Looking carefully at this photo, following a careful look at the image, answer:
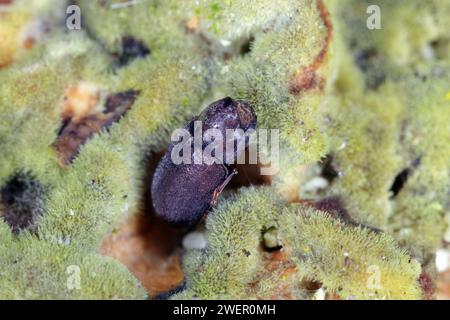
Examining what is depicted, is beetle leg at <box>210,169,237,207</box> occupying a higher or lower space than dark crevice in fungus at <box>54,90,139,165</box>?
lower

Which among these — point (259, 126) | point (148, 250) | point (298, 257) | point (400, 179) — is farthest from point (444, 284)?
point (148, 250)

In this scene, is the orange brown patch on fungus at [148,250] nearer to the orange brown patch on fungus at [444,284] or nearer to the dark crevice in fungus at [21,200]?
the dark crevice in fungus at [21,200]

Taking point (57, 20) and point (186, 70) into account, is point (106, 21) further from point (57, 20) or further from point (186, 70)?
point (186, 70)

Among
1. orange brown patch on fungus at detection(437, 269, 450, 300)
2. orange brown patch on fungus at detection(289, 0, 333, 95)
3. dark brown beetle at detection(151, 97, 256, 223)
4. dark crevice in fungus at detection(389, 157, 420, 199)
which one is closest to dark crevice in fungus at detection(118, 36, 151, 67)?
dark brown beetle at detection(151, 97, 256, 223)

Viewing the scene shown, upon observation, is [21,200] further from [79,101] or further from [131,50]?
[131,50]

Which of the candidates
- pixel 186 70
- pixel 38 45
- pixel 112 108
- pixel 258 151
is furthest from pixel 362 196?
pixel 38 45

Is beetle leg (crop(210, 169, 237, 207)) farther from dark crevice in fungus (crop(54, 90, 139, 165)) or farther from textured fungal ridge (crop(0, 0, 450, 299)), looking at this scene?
dark crevice in fungus (crop(54, 90, 139, 165))

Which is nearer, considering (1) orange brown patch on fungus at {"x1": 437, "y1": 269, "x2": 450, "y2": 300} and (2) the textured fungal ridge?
(2) the textured fungal ridge
